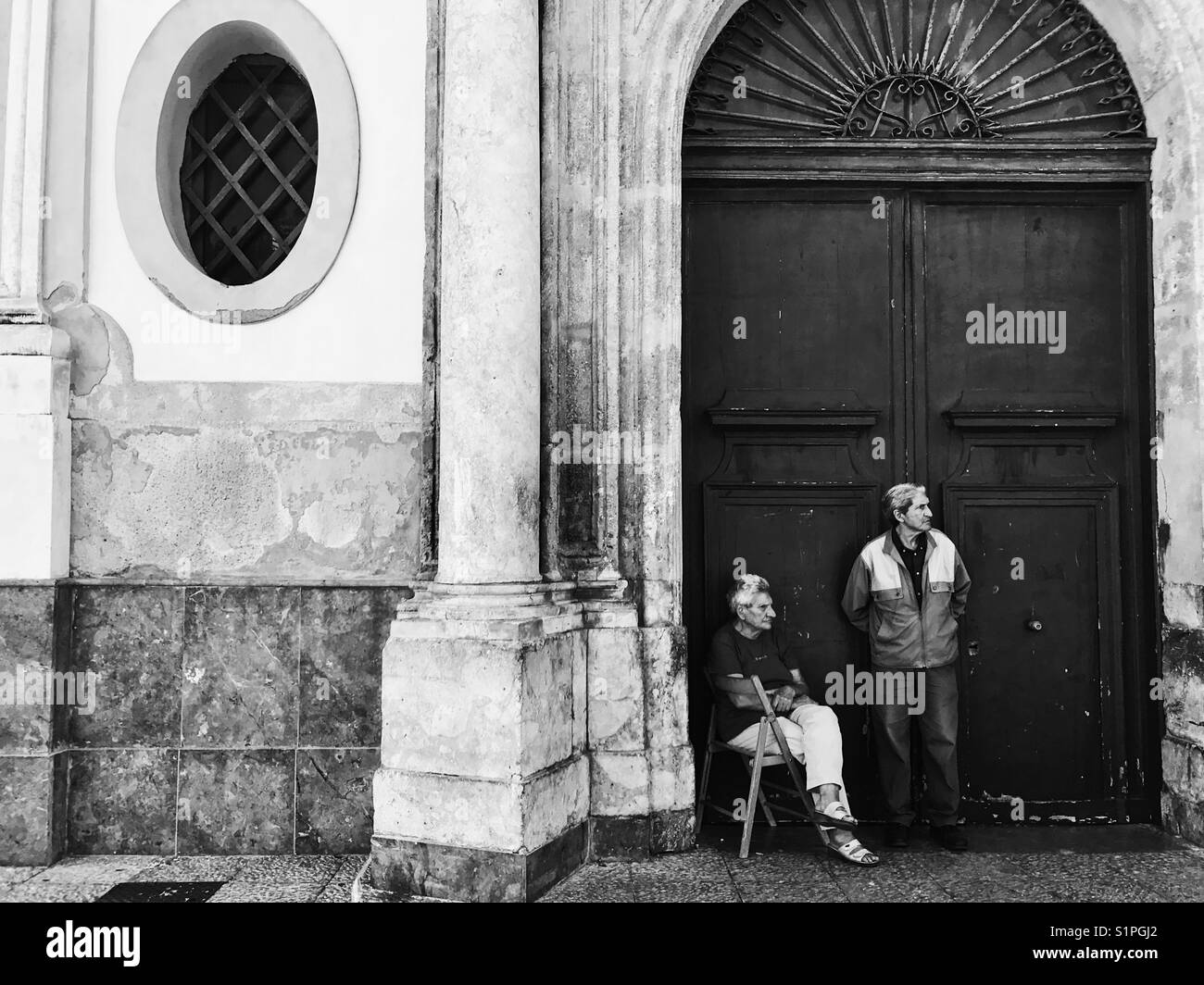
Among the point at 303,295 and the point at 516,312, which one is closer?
the point at 516,312

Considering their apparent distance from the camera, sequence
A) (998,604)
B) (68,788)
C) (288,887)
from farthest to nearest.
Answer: (998,604) → (68,788) → (288,887)

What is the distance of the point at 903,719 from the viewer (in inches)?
→ 181

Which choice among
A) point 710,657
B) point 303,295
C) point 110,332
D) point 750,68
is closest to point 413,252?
point 303,295

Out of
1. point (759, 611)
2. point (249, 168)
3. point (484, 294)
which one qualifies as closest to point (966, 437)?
point (759, 611)

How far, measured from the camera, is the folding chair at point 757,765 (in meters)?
4.37

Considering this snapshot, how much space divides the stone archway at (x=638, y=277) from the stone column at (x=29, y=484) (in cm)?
238

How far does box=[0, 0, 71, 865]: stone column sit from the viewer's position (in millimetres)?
4445

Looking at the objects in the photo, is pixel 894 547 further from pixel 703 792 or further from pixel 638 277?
pixel 638 277

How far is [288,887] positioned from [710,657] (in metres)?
2.18

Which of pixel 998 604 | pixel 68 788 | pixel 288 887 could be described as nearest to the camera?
pixel 288 887

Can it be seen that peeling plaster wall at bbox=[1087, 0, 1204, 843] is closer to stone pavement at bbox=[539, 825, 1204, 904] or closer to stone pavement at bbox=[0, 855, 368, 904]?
stone pavement at bbox=[539, 825, 1204, 904]

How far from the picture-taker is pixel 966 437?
509 centimetres

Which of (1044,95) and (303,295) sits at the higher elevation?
(1044,95)

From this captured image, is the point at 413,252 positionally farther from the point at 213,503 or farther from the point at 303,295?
the point at 213,503
